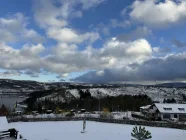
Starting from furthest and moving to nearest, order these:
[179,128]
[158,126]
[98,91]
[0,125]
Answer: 1. [98,91]
2. [158,126]
3. [179,128]
4. [0,125]

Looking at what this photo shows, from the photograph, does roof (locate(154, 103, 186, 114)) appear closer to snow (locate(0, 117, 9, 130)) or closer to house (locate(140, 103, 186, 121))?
house (locate(140, 103, 186, 121))

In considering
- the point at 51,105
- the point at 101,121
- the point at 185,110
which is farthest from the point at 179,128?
the point at 51,105

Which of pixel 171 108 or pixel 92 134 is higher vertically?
pixel 171 108

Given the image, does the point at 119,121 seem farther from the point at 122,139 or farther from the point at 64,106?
the point at 64,106

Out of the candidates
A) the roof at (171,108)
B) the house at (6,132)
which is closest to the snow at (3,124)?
the house at (6,132)

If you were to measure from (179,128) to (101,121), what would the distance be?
1150cm

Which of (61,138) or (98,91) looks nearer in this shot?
(61,138)

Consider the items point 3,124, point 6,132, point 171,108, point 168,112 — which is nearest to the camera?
point 6,132

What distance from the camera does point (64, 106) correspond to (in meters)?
80.8

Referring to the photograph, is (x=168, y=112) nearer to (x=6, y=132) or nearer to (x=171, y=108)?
(x=171, y=108)

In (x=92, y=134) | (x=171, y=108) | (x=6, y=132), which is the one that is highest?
(x=6, y=132)

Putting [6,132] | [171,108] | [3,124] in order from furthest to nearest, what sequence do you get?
[171,108], [3,124], [6,132]

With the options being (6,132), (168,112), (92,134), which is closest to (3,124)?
(6,132)

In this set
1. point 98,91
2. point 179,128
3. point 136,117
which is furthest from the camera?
point 98,91
